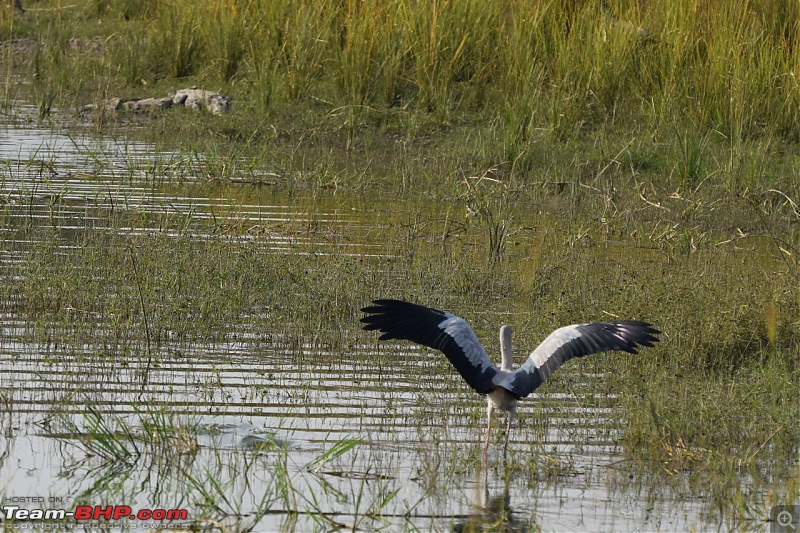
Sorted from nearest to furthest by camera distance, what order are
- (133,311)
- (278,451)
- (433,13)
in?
(278,451)
(133,311)
(433,13)

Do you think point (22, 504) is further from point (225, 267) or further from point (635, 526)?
point (225, 267)

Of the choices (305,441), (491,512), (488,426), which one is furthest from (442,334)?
(491,512)

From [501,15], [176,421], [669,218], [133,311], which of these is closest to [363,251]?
[133,311]

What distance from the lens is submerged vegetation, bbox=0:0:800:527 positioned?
633cm

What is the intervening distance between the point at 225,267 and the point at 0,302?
1.27 meters

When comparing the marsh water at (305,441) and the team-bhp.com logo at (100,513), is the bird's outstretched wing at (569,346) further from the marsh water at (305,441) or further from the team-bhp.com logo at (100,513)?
the team-bhp.com logo at (100,513)

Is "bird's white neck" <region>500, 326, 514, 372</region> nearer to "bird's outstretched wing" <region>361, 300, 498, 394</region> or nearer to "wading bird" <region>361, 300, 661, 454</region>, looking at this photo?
"wading bird" <region>361, 300, 661, 454</region>

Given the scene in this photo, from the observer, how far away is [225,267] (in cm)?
760

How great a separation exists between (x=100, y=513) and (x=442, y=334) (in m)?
1.65

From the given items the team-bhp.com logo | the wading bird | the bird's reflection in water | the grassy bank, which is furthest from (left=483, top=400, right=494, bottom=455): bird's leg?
the grassy bank

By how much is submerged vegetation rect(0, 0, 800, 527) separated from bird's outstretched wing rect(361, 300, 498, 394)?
48 cm

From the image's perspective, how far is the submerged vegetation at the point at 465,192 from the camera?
6.33 m

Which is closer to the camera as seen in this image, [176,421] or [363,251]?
[176,421]

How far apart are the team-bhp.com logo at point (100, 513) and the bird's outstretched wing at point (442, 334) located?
1297mm
